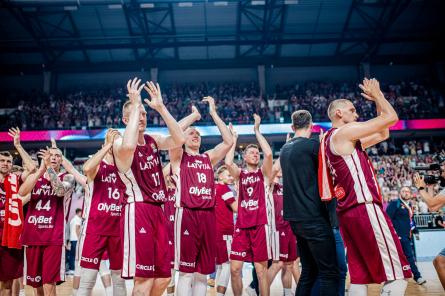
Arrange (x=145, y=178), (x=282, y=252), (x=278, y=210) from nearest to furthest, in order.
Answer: (x=145, y=178) < (x=282, y=252) < (x=278, y=210)

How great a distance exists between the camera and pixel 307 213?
3764 mm

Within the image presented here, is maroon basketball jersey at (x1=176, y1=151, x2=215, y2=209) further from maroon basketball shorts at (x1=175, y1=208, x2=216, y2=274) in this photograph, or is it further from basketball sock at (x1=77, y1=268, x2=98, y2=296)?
basketball sock at (x1=77, y1=268, x2=98, y2=296)

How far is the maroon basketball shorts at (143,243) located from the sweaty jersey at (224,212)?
3675 millimetres

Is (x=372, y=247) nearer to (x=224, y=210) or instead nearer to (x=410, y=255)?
(x=224, y=210)

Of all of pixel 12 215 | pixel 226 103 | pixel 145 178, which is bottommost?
pixel 12 215

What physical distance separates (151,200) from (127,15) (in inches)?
793

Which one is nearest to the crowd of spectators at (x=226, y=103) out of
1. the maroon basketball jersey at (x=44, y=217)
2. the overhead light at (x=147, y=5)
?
the overhead light at (x=147, y=5)

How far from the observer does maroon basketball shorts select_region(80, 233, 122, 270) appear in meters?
4.54

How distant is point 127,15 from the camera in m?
21.8

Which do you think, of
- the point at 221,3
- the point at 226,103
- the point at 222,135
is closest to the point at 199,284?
the point at 222,135

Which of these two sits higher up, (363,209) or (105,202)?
(105,202)

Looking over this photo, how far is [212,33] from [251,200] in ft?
63.1

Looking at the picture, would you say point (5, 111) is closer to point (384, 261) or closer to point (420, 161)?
point (420, 161)

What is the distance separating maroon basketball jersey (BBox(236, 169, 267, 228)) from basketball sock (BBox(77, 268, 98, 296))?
242 centimetres
